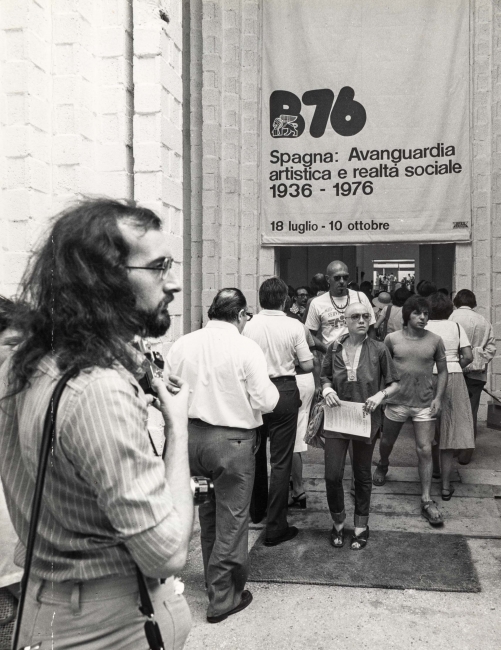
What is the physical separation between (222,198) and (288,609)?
6464 mm

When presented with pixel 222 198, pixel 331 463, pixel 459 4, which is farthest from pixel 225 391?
pixel 459 4

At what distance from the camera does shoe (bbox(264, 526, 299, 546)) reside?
5281 mm

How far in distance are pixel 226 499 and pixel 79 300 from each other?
112 inches

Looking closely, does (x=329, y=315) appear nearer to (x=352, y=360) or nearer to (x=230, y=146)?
(x=352, y=360)

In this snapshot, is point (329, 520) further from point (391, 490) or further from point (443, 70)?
point (443, 70)

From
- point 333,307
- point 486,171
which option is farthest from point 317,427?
point 486,171

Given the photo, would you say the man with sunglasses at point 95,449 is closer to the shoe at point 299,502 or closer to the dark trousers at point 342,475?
the dark trousers at point 342,475

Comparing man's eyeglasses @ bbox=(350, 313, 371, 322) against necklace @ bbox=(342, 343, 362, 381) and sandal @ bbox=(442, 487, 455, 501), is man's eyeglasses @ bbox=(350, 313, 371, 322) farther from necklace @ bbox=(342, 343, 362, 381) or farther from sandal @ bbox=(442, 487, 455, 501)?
sandal @ bbox=(442, 487, 455, 501)

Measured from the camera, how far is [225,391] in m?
4.24

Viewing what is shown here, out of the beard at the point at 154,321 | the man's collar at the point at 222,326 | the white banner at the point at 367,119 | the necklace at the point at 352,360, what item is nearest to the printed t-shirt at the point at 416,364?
the necklace at the point at 352,360

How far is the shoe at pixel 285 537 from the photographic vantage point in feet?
17.3

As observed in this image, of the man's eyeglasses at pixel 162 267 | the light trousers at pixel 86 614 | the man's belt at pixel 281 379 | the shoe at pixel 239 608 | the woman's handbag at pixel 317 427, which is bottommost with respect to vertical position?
the shoe at pixel 239 608

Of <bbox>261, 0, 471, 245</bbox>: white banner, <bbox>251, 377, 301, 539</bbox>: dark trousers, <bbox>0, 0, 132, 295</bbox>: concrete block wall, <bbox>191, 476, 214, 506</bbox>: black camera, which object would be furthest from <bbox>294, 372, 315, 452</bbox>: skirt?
<bbox>191, 476, 214, 506</bbox>: black camera

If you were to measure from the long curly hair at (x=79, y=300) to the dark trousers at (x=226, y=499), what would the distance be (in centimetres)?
261
